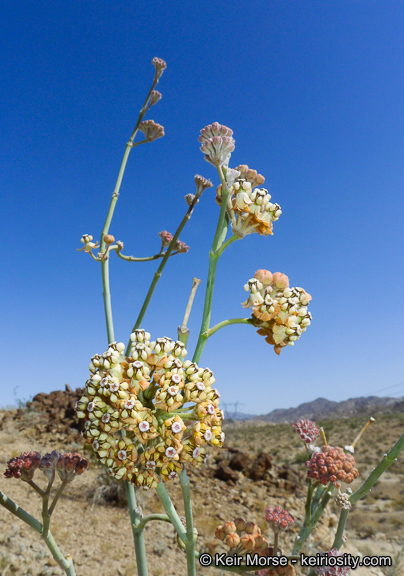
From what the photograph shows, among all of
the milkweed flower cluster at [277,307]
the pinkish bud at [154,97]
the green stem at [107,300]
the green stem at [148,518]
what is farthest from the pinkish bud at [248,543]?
the pinkish bud at [154,97]

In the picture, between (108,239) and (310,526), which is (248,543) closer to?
(310,526)

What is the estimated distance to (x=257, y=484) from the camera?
34.5ft

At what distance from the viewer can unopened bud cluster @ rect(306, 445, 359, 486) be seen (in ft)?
7.27

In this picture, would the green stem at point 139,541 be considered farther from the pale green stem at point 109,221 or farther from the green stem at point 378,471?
the green stem at point 378,471

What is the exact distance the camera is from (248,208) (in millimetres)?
1573

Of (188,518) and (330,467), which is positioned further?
(330,467)

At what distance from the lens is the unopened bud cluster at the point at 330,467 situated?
222cm

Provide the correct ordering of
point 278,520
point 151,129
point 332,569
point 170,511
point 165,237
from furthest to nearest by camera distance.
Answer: point 151,129 < point 165,237 < point 278,520 < point 332,569 < point 170,511

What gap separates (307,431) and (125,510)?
22.4 feet

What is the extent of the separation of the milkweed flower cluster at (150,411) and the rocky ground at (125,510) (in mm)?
5162

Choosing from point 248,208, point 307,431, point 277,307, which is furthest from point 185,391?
point 307,431

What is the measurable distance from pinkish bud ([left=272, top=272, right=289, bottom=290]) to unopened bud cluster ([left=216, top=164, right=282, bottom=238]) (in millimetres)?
191

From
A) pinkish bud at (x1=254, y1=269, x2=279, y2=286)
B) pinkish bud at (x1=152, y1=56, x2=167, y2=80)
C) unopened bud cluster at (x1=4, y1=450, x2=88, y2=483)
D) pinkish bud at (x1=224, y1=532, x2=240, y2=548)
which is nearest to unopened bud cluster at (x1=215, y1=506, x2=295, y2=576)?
pinkish bud at (x1=224, y1=532, x2=240, y2=548)

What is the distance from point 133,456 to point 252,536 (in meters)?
0.75
